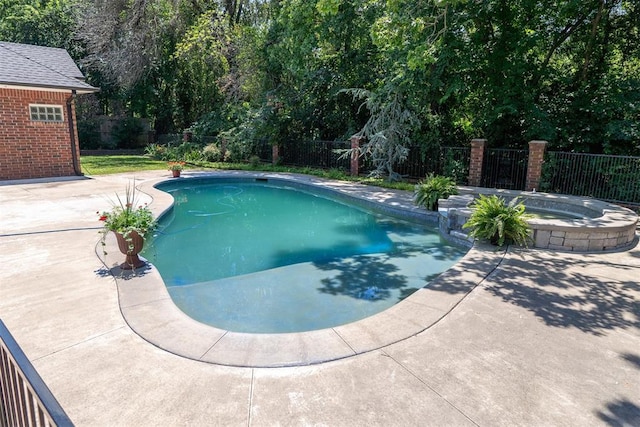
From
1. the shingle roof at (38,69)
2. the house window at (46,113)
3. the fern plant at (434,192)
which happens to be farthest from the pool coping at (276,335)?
the house window at (46,113)

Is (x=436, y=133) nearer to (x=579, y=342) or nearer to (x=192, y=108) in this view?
(x=579, y=342)

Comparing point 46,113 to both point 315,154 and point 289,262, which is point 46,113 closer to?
point 315,154

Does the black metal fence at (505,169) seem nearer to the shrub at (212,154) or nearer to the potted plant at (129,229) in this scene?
the potted plant at (129,229)

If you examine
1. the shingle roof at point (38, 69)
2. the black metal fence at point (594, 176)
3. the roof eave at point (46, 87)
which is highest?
the shingle roof at point (38, 69)

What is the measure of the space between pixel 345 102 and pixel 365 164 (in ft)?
9.83

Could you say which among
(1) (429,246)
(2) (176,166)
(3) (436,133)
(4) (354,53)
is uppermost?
(4) (354,53)

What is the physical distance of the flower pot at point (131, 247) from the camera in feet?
15.1

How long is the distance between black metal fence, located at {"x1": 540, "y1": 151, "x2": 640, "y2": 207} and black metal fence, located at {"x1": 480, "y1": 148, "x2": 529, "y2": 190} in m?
0.77

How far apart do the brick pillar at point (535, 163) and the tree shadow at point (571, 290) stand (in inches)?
199

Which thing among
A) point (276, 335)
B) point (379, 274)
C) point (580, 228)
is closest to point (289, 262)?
point (379, 274)

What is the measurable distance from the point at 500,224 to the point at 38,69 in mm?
14345

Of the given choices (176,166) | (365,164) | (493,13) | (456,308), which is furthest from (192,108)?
(456,308)

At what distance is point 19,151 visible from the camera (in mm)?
11609

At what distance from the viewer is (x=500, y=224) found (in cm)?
583
